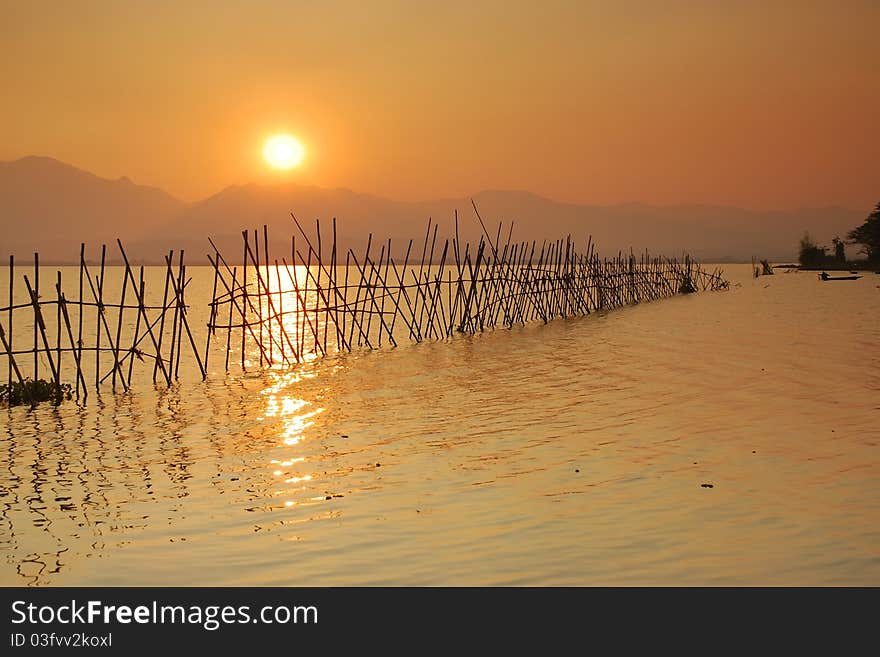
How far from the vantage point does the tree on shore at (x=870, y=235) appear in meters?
37.8

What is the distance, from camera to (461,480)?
16.7 feet

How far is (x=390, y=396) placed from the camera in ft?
28.6

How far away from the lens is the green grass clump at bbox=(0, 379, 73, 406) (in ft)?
28.8

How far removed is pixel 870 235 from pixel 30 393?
3879 cm

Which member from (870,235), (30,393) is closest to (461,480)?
(30,393)

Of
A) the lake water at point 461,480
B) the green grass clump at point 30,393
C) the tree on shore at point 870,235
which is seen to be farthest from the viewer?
the tree on shore at point 870,235

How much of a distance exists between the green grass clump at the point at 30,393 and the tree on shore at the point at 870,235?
3745 centimetres

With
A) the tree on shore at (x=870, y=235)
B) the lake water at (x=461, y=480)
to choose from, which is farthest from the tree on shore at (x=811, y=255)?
the lake water at (x=461, y=480)

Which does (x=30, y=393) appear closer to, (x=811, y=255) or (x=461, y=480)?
(x=461, y=480)

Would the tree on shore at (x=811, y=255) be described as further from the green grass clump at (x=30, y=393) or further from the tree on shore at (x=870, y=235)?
the green grass clump at (x=30, y=393)

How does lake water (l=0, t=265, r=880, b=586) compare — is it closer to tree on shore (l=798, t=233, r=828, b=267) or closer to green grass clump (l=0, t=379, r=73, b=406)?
green grass clump (l=0, t=379, r=73, b=406)
